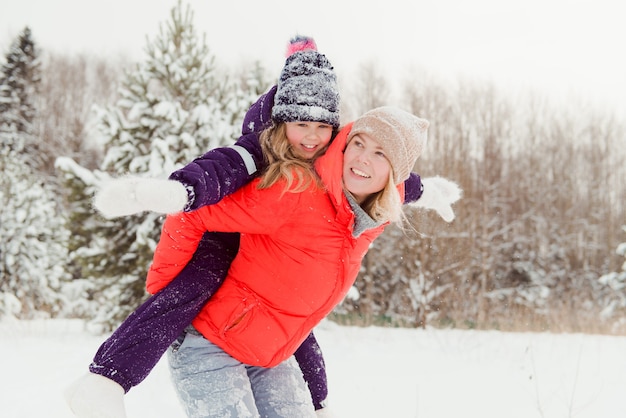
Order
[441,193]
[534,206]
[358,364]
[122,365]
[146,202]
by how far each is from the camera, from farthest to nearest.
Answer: [534,206] → [358,364] → [441,193] → [122,365] → [146,202]

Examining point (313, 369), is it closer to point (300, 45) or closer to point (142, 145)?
point (300, 45)

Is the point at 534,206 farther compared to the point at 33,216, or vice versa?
the point at 534,206

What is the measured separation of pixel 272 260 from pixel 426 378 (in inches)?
140

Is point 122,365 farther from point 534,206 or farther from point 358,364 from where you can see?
point 534,206

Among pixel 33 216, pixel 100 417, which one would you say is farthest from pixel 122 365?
pixel 33 216

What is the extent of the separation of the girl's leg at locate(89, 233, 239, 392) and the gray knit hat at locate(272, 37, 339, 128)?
1.99 feet


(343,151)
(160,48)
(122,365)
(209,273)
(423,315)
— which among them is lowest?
(423,315)

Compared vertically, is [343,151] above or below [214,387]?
above

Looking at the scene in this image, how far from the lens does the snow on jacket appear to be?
1.65m

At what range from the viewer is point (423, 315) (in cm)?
1183

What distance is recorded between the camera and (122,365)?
1.71 metres

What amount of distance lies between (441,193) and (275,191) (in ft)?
4.36

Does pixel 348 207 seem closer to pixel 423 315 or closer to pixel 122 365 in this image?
pixel 122 365

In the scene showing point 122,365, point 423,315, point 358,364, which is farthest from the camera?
point 423,315
